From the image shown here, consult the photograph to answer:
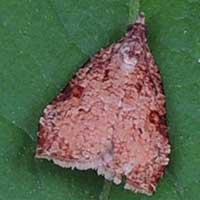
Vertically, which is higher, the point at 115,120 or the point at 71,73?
the point at 71,73

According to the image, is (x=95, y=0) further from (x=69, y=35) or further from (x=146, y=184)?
(x=146, y=184)

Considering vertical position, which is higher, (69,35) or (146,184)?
(69,35)

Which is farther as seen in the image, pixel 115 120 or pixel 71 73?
pixel 71 73

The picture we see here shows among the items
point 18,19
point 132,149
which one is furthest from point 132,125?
point 18,19

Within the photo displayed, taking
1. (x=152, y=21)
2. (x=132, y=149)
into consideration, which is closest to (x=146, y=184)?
(x=132, y=149)
